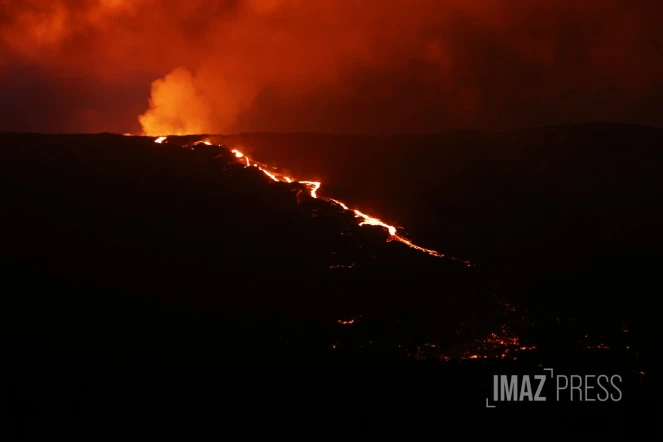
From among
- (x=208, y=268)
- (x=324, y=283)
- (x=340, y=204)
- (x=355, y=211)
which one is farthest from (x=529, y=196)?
(x=208, y=268)

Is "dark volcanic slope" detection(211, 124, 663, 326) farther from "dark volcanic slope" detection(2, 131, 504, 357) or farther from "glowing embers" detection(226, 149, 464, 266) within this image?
"dark volcanic slope" detection(2, 131, 504, 357)

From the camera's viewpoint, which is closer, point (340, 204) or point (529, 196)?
point (340, 204)

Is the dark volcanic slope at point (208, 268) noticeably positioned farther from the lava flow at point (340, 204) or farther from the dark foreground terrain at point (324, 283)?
→ the lava flow at point (340, 204)

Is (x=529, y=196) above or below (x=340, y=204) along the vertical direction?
above

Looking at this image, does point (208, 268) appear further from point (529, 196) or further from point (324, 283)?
point (529, 196)


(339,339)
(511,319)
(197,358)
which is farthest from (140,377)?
(511,319)

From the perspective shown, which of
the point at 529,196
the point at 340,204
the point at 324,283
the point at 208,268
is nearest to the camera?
the point at 324,283

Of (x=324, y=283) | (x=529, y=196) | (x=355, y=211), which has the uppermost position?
(x=529, y=196)

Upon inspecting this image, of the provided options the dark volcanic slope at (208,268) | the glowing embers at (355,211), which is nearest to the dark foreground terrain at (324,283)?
the dark volcanic slope at (208,268)

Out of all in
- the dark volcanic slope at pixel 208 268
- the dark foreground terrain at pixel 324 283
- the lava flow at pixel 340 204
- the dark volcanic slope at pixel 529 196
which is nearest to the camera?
the dark foreground terrain at pixel 324 283
